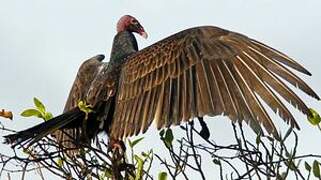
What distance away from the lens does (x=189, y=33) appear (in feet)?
15.2

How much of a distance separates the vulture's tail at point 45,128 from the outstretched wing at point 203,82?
24 cm

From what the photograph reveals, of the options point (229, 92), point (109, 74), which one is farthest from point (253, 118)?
point (109, 74)

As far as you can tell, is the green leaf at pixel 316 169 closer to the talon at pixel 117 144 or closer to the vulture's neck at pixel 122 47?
the talon at pixel 117 144

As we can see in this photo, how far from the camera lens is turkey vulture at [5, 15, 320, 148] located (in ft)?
12.3

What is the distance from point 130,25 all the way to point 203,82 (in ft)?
8.00

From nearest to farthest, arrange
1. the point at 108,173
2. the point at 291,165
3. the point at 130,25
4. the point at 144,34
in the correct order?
the point at 291,165 < the point at 108,173 < the point at 130,25 < the point at 144,34

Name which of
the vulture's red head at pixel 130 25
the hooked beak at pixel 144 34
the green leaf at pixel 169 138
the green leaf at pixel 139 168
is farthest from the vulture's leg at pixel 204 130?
the hooked beak at pixel 144 34

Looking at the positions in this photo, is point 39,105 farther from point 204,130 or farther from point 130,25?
point 130,25

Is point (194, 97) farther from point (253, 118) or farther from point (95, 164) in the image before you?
point (95, 164)

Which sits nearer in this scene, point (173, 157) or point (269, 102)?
point (173, 157)

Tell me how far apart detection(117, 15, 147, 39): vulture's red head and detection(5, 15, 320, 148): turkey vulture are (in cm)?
130

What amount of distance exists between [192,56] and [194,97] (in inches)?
17.4

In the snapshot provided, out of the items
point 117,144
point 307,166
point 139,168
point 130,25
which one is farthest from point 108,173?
point 130,25

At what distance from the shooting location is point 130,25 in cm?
654
